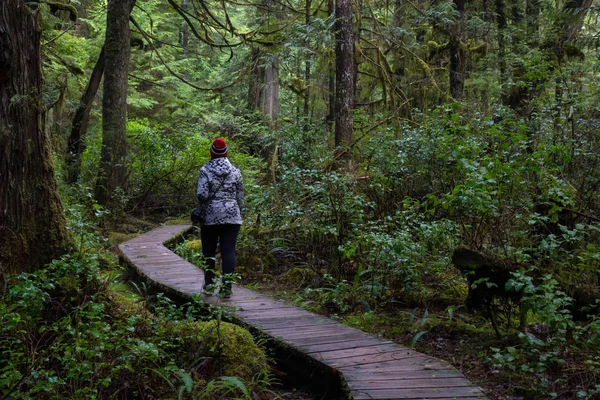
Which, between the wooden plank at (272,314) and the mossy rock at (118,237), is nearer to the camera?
the wooden plank at (272,314)

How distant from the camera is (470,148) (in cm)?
709

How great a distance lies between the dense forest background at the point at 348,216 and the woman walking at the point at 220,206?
1.21 m

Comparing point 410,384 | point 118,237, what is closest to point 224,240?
point 410,384

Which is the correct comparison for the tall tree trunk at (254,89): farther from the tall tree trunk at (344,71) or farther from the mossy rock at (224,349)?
the mossy rock at (224,349)

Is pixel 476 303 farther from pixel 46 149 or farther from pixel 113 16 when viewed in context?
pixel 113 16

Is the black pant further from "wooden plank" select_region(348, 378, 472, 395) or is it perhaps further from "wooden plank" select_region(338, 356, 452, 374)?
"wooden plank" select_region(348, 378, 472, 395)

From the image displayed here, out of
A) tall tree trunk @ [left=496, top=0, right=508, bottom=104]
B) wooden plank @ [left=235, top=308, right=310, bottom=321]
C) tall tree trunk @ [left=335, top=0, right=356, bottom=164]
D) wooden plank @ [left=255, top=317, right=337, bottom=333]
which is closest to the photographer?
wooden plank @ [left=255, top=317, right=337, bottom=333]

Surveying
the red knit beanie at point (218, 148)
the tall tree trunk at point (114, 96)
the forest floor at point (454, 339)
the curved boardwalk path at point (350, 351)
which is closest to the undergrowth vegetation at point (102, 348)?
the curved boardwalk path at point (350, 351)

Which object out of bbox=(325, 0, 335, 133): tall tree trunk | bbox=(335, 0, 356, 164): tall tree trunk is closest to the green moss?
bbox=(325, 0, 335, 133): tall tree trunk

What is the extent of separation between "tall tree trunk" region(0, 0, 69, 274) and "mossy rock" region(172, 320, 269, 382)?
1.60 m

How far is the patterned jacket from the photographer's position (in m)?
7.08

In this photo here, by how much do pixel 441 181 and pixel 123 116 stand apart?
839 centimetres

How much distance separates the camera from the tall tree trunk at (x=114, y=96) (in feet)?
43.7

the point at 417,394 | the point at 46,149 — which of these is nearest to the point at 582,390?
the point at 417,394
